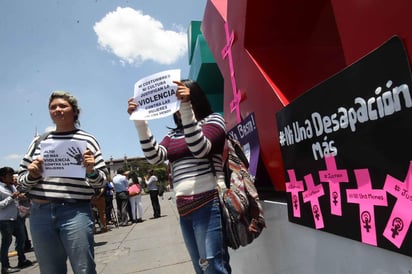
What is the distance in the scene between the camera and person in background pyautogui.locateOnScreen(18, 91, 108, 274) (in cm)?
225

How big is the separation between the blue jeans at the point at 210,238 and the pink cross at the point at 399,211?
989 mm

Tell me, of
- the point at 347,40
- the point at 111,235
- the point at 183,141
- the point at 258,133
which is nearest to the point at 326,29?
the point at 258,133

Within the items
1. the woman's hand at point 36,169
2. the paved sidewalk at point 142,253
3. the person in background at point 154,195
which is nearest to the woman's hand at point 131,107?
the woman's hand at point 36,169

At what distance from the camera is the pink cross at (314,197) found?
5.45 feet

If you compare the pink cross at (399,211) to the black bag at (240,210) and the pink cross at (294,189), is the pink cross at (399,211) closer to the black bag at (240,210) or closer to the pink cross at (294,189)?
the pink cross at (294,189)

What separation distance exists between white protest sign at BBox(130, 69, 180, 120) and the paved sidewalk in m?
2.85

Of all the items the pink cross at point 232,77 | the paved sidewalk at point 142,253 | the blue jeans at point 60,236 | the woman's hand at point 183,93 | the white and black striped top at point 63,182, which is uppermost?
the pink cross at point 232,77

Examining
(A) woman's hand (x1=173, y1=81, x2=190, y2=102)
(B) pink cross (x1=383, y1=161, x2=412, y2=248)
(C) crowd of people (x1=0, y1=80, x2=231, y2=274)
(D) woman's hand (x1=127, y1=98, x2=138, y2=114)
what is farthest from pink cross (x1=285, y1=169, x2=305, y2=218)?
(D) woman's hand (x1=127, y1=98, x2=138, y2=114)

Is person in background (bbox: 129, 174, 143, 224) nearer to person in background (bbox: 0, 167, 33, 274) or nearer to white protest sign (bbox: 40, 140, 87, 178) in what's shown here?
person in background (bbox: 0, 167, 33, 274)

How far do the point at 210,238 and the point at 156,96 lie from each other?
95 centimetres

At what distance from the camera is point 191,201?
2.04 metres

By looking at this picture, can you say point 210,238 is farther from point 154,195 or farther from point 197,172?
point 154,195

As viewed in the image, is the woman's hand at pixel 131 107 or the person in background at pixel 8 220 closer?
the woman's hand at pixel 131 107

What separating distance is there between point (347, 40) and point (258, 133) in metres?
1.23
